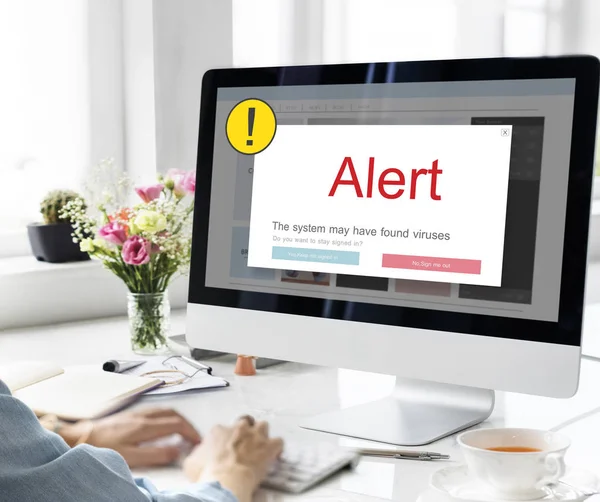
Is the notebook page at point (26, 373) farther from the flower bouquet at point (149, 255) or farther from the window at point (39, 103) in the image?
the window at point (39, 103)

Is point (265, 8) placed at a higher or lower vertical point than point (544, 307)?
higher

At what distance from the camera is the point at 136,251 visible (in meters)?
1.44

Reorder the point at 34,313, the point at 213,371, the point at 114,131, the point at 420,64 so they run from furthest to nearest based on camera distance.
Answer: the point at 114,131
the point at 34,313
the point at 213,371
the point at 420,64

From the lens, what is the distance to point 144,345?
1.48 meters

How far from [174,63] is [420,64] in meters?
1.08

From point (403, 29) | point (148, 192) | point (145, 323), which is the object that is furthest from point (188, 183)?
point (403, 29)

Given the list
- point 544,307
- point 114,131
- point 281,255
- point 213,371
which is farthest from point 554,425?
point 114,131

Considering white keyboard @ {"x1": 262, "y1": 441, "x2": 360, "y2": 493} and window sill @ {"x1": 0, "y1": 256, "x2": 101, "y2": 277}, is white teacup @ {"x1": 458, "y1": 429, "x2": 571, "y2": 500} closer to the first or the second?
white keyboard @ {"x1": 262, "y1": 441, "x2": 360, "y2": 493}

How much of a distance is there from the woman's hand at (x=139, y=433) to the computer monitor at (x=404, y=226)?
14 cm

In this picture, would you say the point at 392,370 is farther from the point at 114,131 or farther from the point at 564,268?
the point at 114,131

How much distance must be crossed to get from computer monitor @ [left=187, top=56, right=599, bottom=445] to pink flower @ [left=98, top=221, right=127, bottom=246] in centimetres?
30

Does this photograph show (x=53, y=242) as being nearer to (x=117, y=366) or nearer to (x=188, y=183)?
(x=188, y=183)

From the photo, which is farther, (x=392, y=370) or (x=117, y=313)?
(x=117, y=313)

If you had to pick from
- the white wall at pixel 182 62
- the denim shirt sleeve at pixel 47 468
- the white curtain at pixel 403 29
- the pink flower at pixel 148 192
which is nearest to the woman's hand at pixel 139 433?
the denim shirt sleeve at pixel 47 468
